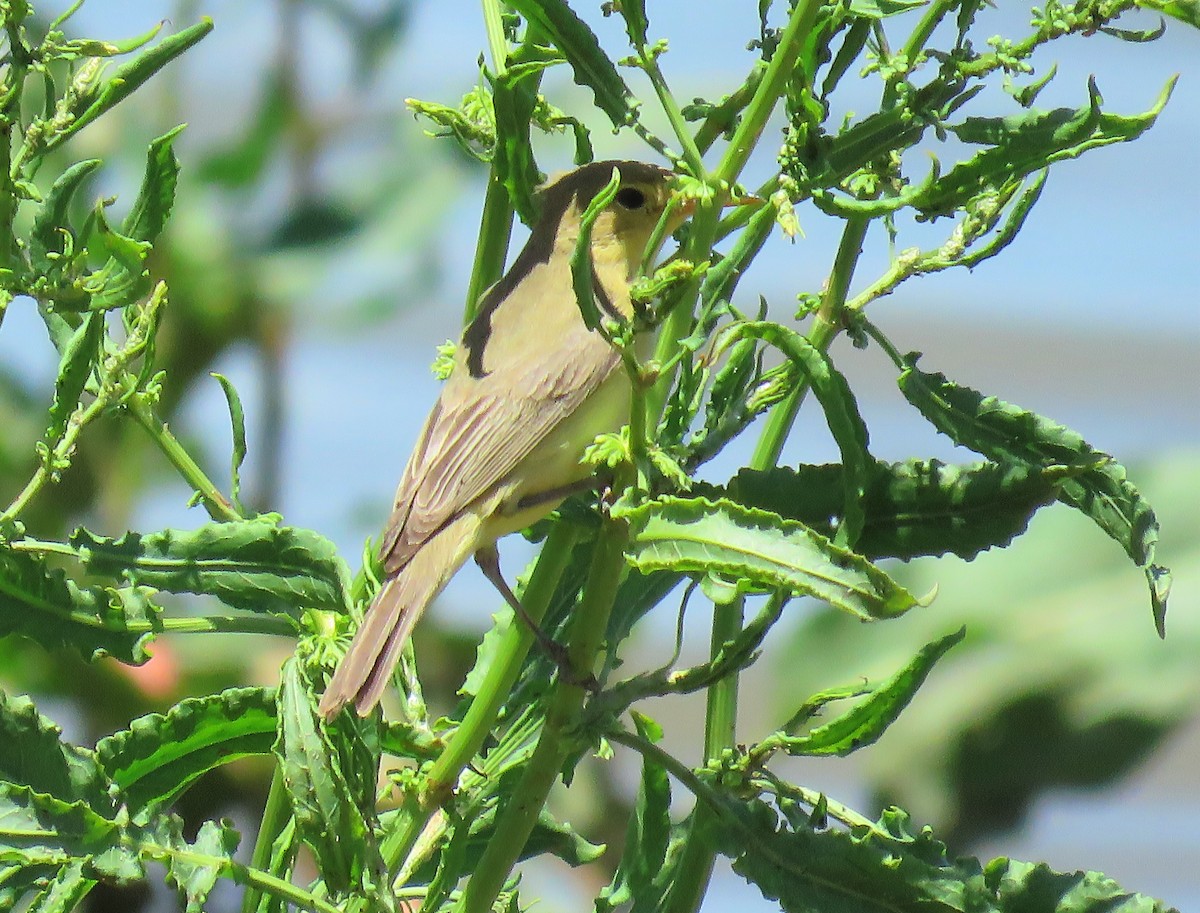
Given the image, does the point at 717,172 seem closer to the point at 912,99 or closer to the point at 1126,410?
the point at 912,99

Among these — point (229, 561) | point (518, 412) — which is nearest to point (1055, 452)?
point (229, 561)

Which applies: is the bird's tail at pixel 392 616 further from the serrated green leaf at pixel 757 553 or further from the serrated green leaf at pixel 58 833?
the serrated green leaf at pixel 757 553

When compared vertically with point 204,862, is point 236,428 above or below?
above

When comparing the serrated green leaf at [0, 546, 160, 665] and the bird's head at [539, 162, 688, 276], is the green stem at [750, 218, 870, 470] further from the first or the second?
the bird's head at [539, 162, 688, 276]

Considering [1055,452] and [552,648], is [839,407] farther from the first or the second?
[552,648]

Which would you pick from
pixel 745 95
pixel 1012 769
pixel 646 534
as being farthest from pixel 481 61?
pixel 1012 769

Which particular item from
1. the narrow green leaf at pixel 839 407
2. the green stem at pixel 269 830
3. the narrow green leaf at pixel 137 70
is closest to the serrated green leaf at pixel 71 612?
the green stem at pixel 269 830
